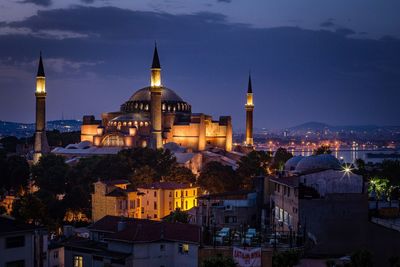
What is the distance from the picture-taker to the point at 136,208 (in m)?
48.9

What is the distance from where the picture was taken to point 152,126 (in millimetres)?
74938

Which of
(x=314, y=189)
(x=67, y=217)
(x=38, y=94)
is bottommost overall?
(x=67, y=217)

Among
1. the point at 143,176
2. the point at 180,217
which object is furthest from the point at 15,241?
the point at 143,176

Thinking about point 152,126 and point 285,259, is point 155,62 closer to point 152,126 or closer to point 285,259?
point 152,126

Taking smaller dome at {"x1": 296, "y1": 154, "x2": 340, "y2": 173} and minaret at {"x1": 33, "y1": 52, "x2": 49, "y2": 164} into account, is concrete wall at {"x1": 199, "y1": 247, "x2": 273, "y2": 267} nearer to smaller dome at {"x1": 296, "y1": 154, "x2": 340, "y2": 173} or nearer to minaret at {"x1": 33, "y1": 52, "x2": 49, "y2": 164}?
smaller dome at {"x1": 296, "y1": 154, "x2": 340, "y2": 173}

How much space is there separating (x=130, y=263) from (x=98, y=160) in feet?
107

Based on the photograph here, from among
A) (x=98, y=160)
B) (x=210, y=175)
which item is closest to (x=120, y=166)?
(x=98, y=160)

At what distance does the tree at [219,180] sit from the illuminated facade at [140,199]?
1.88 m

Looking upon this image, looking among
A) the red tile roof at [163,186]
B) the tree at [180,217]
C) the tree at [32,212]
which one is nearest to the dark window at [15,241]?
the tree at [32,212]

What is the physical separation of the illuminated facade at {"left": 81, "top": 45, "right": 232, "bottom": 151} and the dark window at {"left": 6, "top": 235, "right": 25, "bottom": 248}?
167 ft

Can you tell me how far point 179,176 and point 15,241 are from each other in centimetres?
3635

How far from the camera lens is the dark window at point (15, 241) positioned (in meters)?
22.2

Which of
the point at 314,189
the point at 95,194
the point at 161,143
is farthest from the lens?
the point at 161,143

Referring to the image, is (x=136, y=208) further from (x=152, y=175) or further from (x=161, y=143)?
(x=161, y=143)
